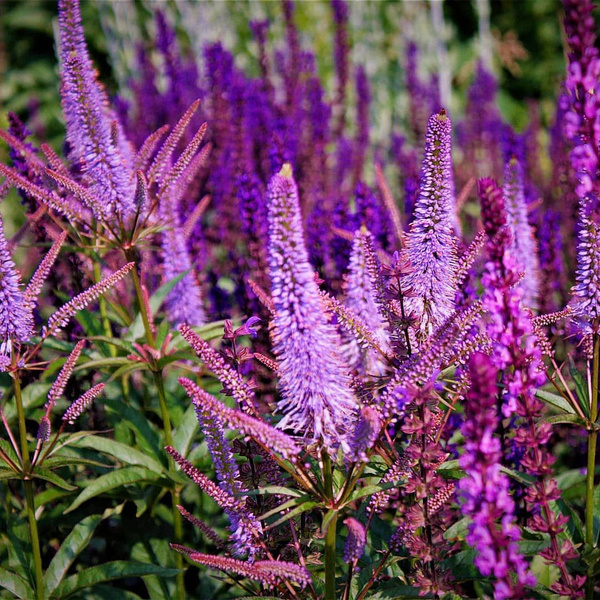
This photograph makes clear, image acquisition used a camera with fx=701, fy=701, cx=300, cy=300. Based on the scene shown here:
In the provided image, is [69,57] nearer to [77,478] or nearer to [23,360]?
[23,360]

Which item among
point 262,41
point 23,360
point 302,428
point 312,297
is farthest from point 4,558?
point 262,41

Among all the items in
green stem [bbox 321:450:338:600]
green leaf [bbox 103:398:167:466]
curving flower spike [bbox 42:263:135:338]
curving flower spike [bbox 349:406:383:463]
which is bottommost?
green leaf [bbox 103:398:167:466]

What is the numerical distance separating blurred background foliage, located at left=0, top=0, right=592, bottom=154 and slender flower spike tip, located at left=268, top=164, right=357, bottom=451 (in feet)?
20.7

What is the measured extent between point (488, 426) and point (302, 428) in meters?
0.54

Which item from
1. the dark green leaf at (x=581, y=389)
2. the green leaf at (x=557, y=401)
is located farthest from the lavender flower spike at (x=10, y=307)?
the dark green leaf at (x=581, y=389)

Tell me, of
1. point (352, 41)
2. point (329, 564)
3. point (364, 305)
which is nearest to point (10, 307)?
point (364, 305)

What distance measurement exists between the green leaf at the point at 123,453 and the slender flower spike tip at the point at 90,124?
789mm

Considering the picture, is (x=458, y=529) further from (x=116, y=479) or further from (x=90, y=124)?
(x=90, y=124)

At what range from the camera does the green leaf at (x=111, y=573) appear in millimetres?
2086

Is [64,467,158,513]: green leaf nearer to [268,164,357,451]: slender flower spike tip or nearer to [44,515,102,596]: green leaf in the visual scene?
[44,515,102,596]: green leaf

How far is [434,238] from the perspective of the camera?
1752 millimetres

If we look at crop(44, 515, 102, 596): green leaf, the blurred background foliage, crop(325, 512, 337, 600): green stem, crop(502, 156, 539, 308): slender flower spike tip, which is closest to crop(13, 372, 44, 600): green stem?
crop(44, 515, 102, 596): green leaf

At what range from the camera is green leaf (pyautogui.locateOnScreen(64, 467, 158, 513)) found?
2.24 m

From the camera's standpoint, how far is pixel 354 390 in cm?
172
